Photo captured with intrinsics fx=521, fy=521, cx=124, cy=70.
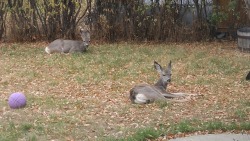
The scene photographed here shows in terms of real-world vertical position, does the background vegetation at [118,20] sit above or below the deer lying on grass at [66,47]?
above

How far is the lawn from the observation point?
8125 millimetres

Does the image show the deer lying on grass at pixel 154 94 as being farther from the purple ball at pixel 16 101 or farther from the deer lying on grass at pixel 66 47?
the deer lying on grass at pixel 66 47

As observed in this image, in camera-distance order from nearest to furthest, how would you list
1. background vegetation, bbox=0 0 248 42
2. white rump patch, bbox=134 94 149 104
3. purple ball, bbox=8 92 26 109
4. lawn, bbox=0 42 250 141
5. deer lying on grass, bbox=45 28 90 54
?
lawn, bbox=0 42 250 141, purple ball, bbox=8 92 26 109, white rump patch, bbox=134 94 149 104, deer lying on grass, bbox=45 28 90 54, background vegetation, bbox=0 0 248 42

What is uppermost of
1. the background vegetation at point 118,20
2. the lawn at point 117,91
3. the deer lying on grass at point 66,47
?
the background vegetation at point 118,20

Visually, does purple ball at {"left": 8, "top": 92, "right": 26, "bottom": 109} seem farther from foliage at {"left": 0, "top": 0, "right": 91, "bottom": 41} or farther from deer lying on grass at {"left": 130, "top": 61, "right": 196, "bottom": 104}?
foliage at {"left": 0, "top": 0, "right": 91, "bottom": 41}

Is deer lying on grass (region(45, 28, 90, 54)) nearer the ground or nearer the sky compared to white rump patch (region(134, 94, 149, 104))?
nearer the sky

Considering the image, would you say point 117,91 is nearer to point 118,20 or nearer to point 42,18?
point 118,20

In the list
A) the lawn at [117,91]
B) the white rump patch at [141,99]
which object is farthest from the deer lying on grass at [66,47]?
the white rump patch at [141,99]

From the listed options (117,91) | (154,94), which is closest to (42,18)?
(117,91)

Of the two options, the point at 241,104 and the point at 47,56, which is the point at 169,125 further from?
the point at 47,56

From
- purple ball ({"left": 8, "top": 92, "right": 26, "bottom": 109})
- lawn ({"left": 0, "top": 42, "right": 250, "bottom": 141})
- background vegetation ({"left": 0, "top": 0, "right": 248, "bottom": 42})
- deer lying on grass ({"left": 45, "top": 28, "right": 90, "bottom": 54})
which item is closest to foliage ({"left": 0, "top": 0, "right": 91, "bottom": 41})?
background vegetation ({"left": 0, "top": 0, "right": 248, "bottom": 42})

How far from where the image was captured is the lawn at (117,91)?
26.7 feet

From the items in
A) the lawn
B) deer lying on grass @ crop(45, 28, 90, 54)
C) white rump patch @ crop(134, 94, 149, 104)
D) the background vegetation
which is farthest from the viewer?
the background vegetation

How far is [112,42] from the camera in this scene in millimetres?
18188
